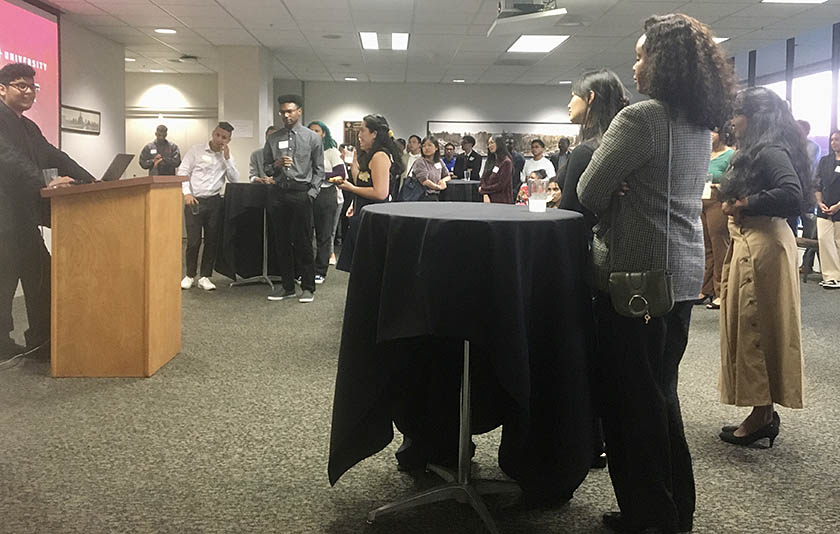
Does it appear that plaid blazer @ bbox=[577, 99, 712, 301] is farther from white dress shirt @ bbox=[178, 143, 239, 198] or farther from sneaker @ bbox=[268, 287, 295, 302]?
white dress shirt @ bbox=[178, 143, 239, 198]

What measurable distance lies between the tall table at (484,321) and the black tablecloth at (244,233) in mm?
4387

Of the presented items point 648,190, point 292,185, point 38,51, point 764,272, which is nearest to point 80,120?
point 38,51

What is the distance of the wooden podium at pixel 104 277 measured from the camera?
3.33 m

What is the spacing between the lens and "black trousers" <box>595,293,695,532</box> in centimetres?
191

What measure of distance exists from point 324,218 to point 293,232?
52 cm

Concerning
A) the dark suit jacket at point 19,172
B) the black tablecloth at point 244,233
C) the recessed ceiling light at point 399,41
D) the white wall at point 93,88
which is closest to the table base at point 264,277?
the black tablecloth at point 244,233

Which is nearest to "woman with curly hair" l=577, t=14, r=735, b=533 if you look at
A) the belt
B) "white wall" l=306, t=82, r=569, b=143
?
the belt

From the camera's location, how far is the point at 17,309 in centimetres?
515

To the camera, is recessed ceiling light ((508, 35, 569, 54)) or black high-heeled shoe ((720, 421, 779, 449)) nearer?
black high-heeled shoe ((720, 421, 779, 449))

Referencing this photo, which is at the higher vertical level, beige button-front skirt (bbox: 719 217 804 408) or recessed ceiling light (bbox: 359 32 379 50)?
recessed ceiling light (bbox: 359 32 379 50)

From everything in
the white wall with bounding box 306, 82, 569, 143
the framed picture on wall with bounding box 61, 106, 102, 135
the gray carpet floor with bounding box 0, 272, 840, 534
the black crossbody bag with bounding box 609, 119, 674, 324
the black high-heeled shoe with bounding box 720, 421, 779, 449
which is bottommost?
the gray carpet floor with bounding box 0, 272, 840, 534

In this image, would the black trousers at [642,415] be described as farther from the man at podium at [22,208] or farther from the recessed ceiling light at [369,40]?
the recessed ceiling light at [369,40]

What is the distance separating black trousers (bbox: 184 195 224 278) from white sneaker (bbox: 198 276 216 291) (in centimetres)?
7

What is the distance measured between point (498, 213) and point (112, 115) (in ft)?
29.4
